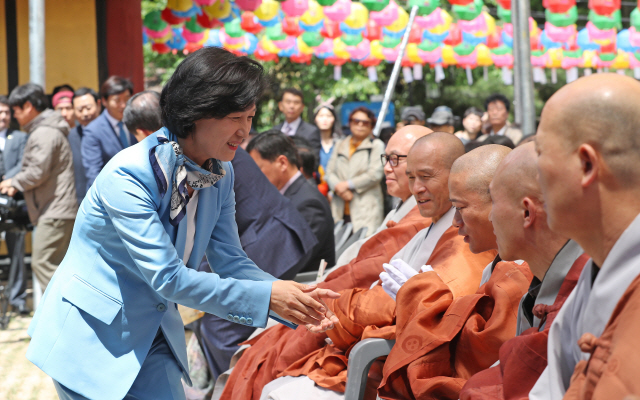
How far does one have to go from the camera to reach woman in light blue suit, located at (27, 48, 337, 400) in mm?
1893

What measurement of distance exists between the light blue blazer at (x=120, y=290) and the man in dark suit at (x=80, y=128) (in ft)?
14.8

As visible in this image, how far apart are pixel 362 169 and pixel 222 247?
5169 millimetres

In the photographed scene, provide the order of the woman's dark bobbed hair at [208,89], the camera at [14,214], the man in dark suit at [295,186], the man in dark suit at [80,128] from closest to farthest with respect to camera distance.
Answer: the woman's dark bobbed hair at [208,89] < the man in dark suit at [295,186] < the camera at [14,214] < the man in dark suit at [80,128]

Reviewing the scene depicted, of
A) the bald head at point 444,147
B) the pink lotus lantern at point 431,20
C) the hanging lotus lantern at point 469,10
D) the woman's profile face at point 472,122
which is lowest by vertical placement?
the woman's profile face at point 472,122

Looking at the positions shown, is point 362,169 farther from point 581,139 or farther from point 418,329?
point 581,139

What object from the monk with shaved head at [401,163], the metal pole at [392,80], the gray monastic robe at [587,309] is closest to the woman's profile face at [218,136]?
the gray monastic robe at [587,309]

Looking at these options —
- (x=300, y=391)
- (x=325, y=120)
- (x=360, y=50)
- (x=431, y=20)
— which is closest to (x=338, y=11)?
(x=360, y=50)

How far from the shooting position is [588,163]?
127cm

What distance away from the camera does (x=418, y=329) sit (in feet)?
7.66

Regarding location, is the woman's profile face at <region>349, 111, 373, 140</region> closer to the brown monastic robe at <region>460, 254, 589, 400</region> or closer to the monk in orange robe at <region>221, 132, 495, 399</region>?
the monk in orange robe at <region>221, 132, 495, 399</region>

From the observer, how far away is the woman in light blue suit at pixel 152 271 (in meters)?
1.89

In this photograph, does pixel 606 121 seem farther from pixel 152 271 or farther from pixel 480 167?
pixel 480 167

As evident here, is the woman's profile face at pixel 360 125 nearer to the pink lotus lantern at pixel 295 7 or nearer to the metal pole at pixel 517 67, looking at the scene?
the metal pole at pixel 517 67

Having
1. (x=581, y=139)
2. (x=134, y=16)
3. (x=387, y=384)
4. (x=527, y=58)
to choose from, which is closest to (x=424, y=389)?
(x=387, y=384)
